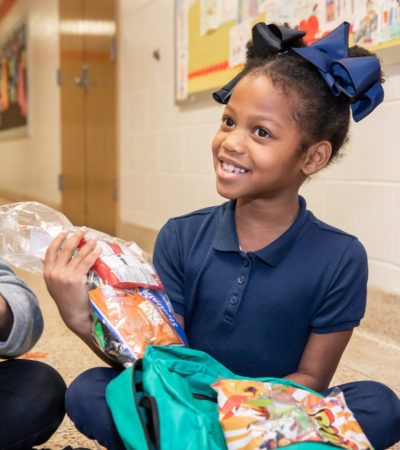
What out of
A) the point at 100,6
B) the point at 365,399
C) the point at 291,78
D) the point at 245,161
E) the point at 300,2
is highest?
the point at 100,6

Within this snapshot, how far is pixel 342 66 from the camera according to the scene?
0.96 m

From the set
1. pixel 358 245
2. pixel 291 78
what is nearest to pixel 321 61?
pixel 291 78

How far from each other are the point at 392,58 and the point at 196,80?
37.7 inches

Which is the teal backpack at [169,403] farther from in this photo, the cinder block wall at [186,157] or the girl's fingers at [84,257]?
the cinder block wall at [186,157]

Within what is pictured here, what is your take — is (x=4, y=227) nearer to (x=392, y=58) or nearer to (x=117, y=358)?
(x=117, y=358)

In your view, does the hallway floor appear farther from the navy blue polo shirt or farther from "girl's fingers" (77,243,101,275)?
Result: "girl's fingers" (77,243,101,275)

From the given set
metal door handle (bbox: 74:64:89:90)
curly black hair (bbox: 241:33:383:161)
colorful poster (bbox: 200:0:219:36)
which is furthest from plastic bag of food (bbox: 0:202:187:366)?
metal door handle (bbox: 74:64:89:90)

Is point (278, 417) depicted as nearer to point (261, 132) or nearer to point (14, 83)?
point (261, 132)

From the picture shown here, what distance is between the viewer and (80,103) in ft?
12.9

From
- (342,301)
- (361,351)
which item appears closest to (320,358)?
(342,301)

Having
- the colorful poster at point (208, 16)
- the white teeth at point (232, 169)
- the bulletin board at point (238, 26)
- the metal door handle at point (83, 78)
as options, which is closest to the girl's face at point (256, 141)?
the white teeth at point (232, 169)

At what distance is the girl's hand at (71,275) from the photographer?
0.89 m

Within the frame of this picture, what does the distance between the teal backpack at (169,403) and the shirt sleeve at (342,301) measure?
0.18 m

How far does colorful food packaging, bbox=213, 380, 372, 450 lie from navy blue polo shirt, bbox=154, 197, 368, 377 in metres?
0.21
